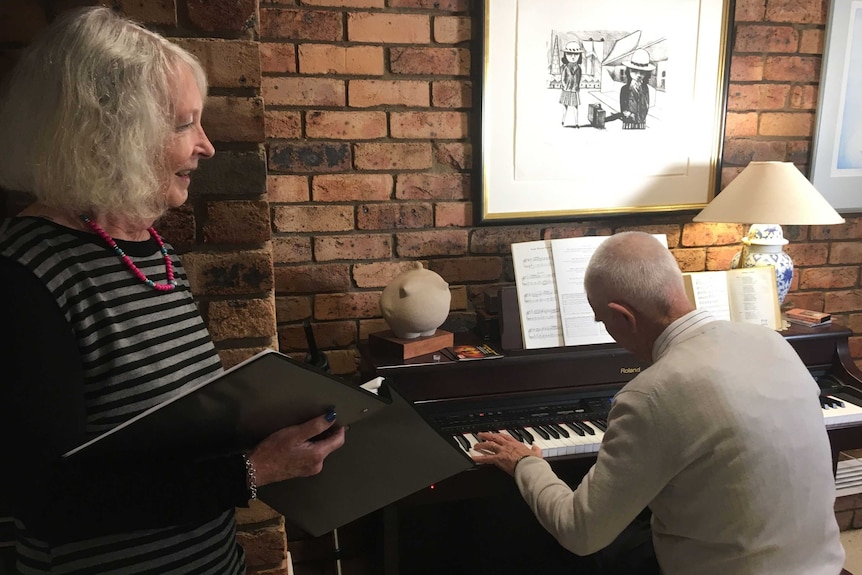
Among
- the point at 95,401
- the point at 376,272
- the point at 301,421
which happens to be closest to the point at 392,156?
Answer: the point at 376,272

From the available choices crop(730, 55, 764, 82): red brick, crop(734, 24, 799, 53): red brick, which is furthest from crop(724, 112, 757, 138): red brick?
crop(734, 24, 799, 53): red brick

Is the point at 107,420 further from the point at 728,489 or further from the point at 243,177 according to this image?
the point at 728,489

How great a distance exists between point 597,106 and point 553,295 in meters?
0.74

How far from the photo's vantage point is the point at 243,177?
1.19 metres

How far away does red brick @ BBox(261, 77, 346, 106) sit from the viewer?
191 cm

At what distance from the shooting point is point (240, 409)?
867 millimetres

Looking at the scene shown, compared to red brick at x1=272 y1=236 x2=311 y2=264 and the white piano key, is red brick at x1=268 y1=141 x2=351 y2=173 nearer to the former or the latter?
red brick at x1=272 y1=236 x2=311 y2=264

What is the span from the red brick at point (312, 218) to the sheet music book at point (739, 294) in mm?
1086

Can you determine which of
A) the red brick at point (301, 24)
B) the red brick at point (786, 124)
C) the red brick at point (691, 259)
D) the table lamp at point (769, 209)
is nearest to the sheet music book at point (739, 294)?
the table lamp at point (769, 209)

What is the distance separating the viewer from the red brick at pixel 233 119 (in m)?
1.15

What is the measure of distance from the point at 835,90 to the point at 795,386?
1.63 metres

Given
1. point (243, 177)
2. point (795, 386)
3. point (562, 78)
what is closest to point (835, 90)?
point (562, 78)

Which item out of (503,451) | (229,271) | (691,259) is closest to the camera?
(229,271)

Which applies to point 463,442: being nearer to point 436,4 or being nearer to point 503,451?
point 503,451
